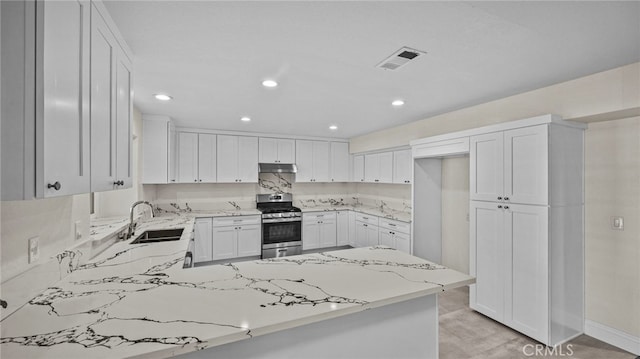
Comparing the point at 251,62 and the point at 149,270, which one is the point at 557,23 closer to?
the point at 251,62

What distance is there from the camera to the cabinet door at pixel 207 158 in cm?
482

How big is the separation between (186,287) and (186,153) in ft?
12.3

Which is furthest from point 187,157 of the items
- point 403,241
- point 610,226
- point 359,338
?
point 610,226

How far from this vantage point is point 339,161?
5.97 m

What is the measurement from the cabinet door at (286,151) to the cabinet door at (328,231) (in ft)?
4.30

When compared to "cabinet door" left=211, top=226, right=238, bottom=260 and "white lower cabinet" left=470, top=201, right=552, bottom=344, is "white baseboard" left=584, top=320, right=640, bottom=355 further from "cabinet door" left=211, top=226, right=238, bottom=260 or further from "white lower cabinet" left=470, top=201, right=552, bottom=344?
"cabinet door" left=211, top=226, right=238, bottom=260

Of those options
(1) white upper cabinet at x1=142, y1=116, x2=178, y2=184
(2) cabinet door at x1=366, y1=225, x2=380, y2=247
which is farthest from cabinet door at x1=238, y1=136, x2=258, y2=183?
(2) cabinet door at x1=366, y1=225, x2=380, y2=247

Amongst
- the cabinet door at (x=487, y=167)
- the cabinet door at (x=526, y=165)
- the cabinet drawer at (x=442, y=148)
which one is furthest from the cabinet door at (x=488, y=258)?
the cabinet drawer at (x=442, y=148)

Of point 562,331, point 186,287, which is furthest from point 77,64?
point 562,331

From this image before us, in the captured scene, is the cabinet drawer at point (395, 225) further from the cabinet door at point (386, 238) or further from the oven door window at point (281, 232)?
the oven door window at point (281, 232)

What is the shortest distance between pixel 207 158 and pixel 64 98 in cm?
402

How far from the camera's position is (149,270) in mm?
1755

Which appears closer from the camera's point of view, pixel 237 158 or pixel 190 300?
pixel 190 300

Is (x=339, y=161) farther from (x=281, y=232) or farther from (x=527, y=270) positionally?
(x=527, y=270)
